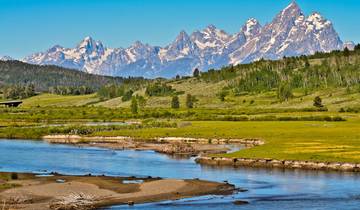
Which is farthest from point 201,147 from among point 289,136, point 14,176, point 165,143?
point 14,176

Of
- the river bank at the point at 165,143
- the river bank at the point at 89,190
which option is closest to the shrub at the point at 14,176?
the river bank at the point at 89,190

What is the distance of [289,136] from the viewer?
133500 millimetres

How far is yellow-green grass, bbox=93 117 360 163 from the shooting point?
330ft

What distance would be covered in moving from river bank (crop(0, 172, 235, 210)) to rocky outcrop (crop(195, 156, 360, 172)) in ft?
60.3

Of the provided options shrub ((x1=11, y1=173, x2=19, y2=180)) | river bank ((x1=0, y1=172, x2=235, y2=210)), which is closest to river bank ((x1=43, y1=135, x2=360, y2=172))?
river bank ((x1=0, y1=172, x2=235, y2=210))

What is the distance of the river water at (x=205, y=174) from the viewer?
67.3 metres

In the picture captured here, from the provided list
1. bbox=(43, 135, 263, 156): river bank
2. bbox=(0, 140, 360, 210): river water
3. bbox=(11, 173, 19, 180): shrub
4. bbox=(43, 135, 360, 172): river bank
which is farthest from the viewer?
bbox=(43, 135, 263, 156): river bank

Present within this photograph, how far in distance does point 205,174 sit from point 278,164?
1326cm

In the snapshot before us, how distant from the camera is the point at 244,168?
95.2 metres

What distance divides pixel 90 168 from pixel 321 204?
41712mm

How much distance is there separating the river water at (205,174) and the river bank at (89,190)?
2980 mm

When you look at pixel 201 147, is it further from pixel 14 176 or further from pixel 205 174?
pixel 14 176

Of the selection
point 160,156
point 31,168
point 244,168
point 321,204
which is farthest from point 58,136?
point 321,204

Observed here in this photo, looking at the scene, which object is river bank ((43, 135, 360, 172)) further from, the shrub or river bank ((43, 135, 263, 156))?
the shrub
